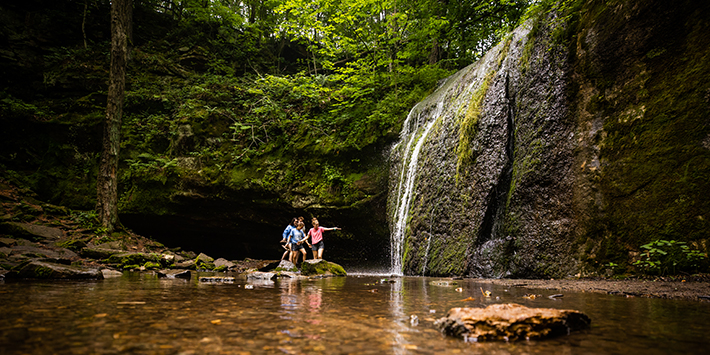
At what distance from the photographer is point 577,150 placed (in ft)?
19.2

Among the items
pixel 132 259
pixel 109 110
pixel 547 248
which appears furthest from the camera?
pixel 109 110

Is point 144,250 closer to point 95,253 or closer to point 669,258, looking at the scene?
point 95,253

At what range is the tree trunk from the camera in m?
11.1

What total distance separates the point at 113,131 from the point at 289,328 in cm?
1240

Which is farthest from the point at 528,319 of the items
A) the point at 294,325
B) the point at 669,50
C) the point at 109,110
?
the point at 109,110

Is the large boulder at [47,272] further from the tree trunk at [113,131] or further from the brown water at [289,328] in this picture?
the tree trunk at [113,131]

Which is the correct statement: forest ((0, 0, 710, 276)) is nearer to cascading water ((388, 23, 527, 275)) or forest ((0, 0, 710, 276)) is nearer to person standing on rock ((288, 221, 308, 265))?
cascading water ((388, 23, 527, 275))

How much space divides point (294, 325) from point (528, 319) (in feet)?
4.53

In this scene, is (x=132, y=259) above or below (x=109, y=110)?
below

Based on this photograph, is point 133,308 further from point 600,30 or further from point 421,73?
point 421,73

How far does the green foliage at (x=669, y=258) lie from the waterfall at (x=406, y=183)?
5.50 metres

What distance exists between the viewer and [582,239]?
18.0 ft

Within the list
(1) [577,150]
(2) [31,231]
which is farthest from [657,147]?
(2) [31,231]

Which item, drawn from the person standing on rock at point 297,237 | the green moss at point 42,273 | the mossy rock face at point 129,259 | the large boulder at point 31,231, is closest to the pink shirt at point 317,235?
the person standing on rock at point 297,237
